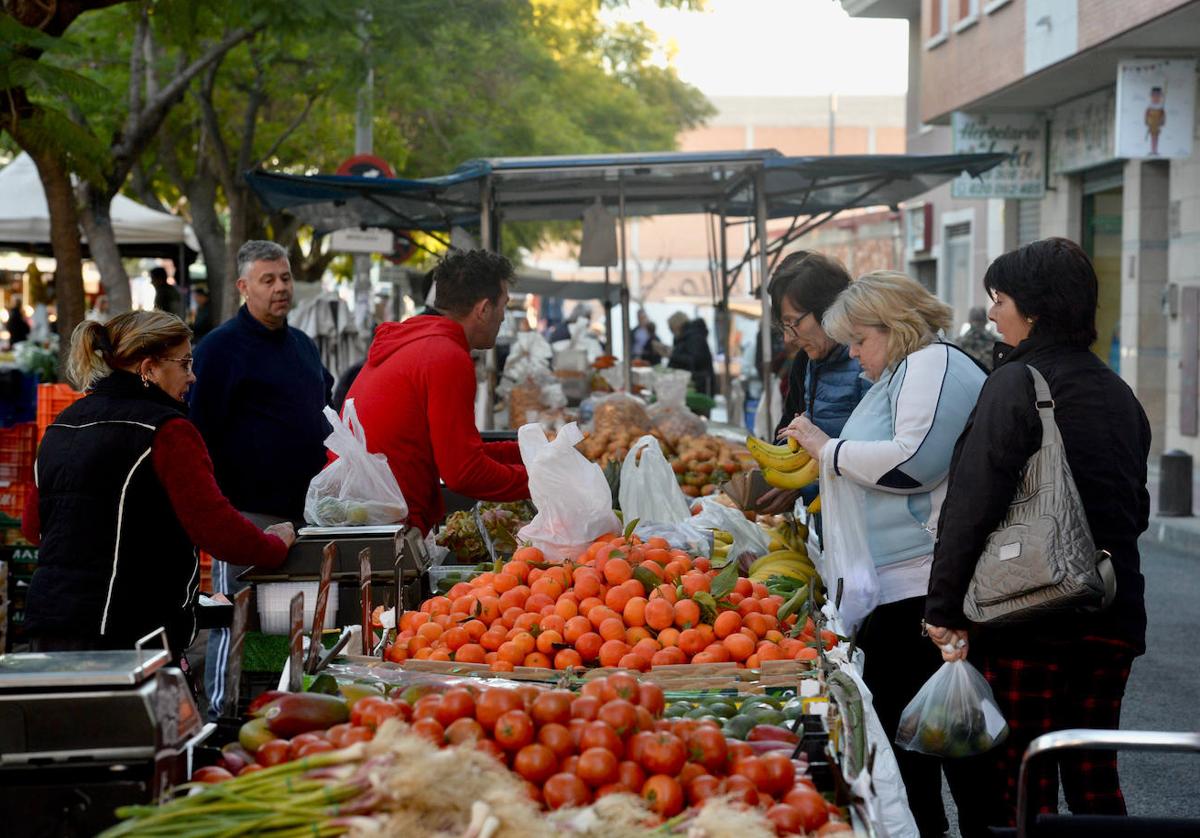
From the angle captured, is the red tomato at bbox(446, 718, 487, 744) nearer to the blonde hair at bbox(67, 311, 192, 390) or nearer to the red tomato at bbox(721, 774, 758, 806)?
the red tomato at bbox(721, 774, 758, 806)

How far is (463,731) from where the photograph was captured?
9.39ft

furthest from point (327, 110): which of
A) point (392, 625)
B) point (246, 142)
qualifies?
point (392, 625)

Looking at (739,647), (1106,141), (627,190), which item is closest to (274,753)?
(739,647)

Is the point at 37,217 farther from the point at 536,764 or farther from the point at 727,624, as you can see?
the point at 536,764

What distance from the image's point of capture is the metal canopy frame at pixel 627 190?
10281 mm

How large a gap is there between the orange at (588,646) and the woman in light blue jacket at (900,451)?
92 cm

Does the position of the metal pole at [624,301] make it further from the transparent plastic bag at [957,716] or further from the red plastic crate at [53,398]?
the transparent plastic bag at [957,716]

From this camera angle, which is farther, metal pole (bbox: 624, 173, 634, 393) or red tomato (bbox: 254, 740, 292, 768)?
metal pole (bbox: 624, 173, 634, 393)

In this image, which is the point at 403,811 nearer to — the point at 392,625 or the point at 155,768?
the point at 155,768

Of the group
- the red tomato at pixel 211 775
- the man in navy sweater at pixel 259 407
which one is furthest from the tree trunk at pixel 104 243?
the red tomato at pixel 211 775

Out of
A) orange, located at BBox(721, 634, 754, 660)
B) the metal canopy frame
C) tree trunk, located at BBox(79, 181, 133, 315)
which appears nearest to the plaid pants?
orange, located at BBox(721, 634, 754, 660)

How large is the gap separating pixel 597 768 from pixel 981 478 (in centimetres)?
155

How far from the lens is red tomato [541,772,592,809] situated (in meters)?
2.75

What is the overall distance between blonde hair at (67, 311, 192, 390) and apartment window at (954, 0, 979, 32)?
20.4 metres
